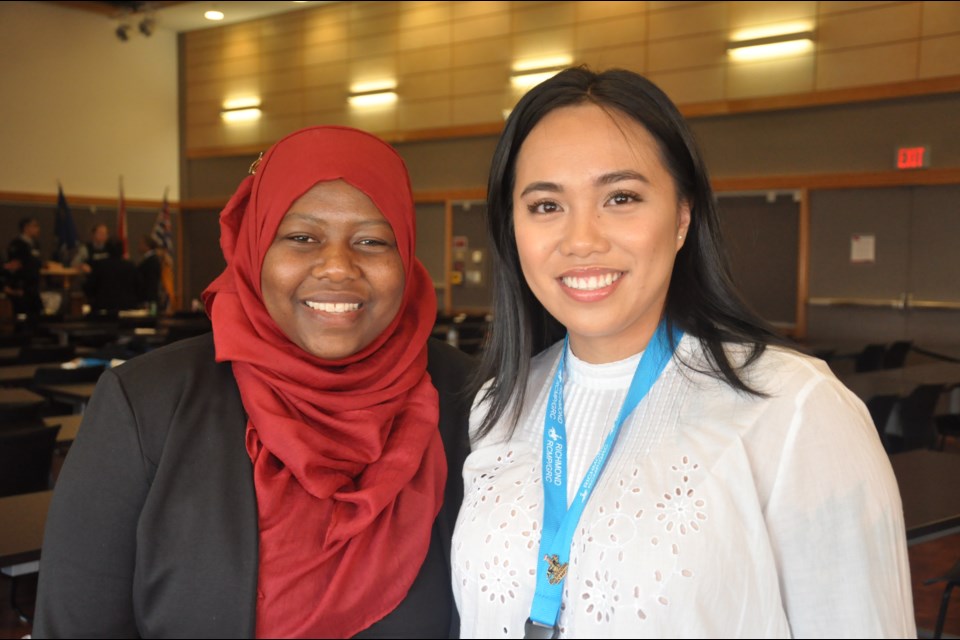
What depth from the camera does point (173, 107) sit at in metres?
15.6

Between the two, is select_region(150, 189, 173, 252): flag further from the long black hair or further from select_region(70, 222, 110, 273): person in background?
the long black hair

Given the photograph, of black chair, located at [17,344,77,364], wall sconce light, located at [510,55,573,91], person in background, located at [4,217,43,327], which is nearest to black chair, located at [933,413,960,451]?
black chair, located at [17,344,77,364]

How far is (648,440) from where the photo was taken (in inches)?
61.0

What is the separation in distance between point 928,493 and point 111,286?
36.5 feet

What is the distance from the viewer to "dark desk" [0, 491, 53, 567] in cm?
229

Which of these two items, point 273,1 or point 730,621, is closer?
point 730,621

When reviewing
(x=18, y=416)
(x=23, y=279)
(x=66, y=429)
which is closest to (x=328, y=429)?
(x=66, y=429)

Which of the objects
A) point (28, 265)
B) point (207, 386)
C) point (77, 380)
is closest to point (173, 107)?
point (28, 265)

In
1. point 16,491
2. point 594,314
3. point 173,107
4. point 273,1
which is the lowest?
point 16,491

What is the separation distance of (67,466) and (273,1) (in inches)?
522

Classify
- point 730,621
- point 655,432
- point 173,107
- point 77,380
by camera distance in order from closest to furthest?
point 730,621, point 655,432, point 77,380, point 173,107

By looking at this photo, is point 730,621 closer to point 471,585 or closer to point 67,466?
point 471,585

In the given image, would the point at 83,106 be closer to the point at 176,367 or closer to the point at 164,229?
the point at 164,229

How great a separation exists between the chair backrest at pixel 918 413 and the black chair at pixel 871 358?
2.10m
